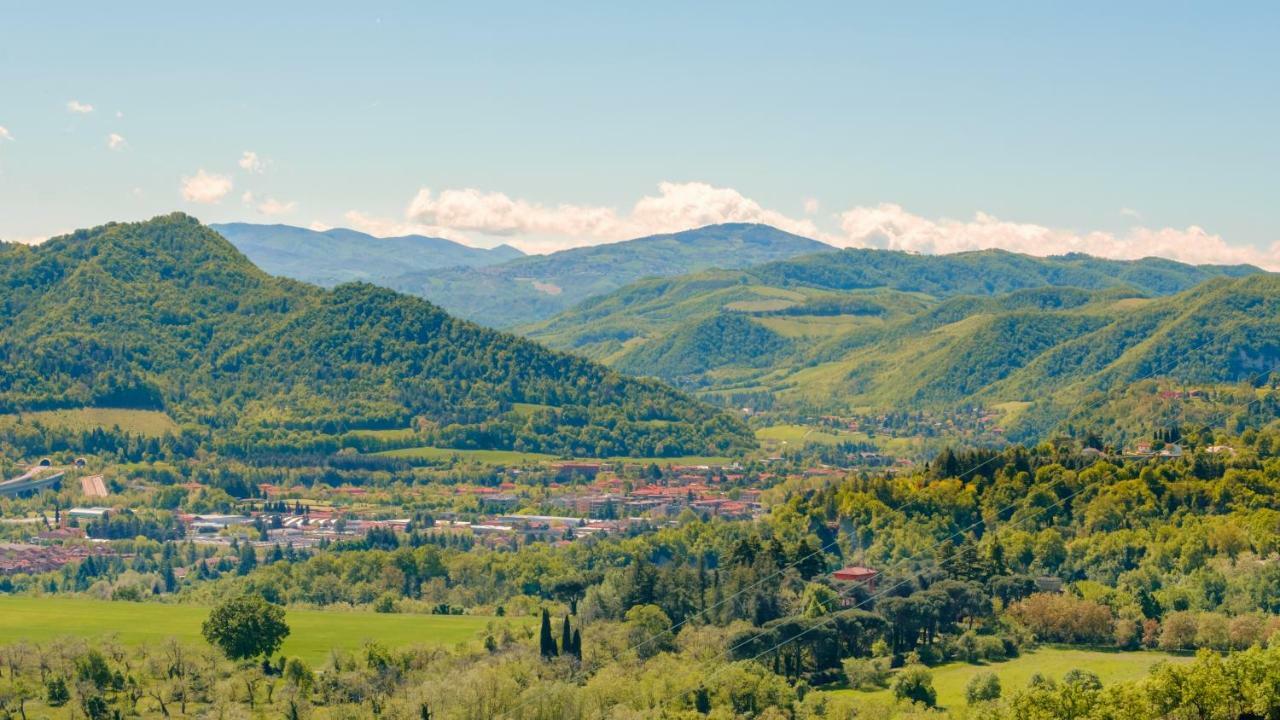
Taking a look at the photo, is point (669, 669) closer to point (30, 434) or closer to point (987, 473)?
point (987, 473)

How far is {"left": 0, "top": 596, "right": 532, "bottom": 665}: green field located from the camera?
92.9 meters

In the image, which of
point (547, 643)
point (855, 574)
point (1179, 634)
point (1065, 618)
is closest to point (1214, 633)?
point (1179, 634)

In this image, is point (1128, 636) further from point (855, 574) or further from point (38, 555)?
point (38, 555)

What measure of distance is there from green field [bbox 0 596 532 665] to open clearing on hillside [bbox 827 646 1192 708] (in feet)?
85.6

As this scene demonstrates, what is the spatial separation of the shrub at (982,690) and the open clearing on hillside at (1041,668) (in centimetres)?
41

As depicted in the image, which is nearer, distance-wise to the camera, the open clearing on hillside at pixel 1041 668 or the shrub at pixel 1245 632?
the open clearing on hillside at pixel 1041 668

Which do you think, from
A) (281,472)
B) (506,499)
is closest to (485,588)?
(506,499)

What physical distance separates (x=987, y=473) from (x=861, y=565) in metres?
17.6

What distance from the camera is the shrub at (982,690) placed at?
73.4 metres

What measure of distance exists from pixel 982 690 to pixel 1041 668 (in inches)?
246

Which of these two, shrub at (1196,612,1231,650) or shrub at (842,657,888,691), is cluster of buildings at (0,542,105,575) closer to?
shrub at (842,657,888,691)

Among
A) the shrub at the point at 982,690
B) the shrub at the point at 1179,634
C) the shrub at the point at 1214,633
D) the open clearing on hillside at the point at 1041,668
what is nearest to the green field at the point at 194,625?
the open clearing on hillside at the point at 1041,668

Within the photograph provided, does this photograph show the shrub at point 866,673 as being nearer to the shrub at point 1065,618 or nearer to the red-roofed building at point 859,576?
the shrub at point 1065,618

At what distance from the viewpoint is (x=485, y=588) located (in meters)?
114
